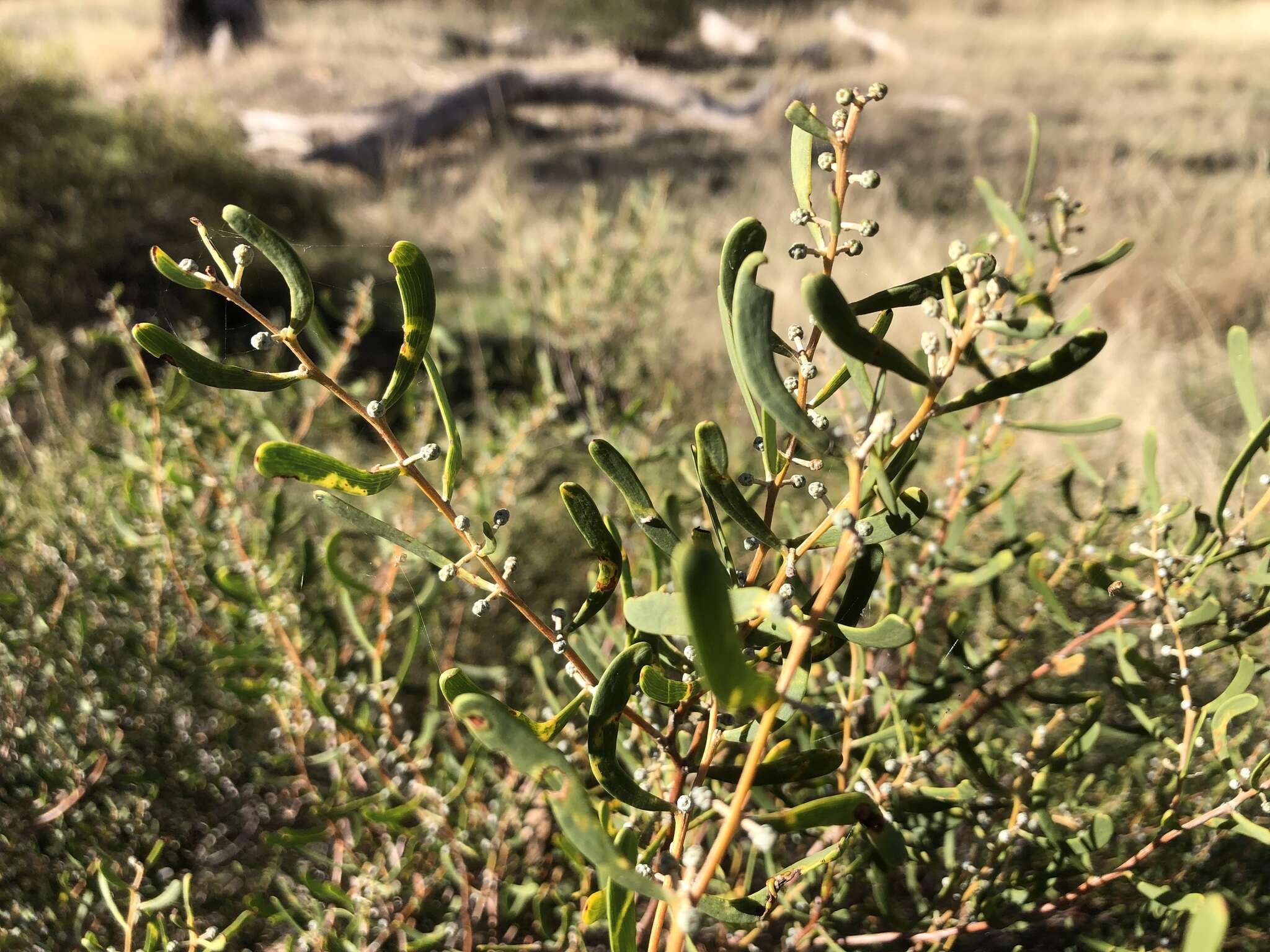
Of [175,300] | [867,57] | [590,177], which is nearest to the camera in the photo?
[175,300]

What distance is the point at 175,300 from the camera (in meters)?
3.18

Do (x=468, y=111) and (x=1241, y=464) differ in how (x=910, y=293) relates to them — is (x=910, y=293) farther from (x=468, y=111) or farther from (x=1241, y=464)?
(x=468, y=111)

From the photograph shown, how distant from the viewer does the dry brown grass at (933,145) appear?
9.97 ft

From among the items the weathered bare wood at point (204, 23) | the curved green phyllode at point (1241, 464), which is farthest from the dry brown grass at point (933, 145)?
the curved green phyllode at point (1241, 464)

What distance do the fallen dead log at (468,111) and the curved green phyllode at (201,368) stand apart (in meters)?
6.25

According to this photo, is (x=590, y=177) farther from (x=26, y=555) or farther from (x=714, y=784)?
(x=714, y=784)

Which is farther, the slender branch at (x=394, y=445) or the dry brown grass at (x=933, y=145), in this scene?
the dry brown grass at (x=933, y=145)

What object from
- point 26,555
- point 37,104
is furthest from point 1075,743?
point 37,104

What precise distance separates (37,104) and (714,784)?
4.77 m

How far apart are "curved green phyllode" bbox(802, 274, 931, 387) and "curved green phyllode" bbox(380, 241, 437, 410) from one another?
0.15 meters

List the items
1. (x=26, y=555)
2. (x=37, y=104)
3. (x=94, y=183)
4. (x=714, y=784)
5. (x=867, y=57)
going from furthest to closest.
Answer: (x=867, y=57)
(x=37, y=104)
(x=94, y=183)
(x=26, y=555)
(x=714, y=784)

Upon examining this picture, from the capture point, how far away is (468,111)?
7.22 metres

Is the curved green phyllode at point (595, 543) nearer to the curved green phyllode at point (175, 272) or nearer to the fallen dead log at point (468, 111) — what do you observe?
the curved green phyllode at point (175, 272)

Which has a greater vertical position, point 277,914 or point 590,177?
point 590,177
